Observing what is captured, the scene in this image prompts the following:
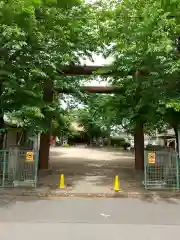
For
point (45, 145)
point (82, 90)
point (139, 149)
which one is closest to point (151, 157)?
point (139, 149)

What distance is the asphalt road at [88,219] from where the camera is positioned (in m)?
6.45

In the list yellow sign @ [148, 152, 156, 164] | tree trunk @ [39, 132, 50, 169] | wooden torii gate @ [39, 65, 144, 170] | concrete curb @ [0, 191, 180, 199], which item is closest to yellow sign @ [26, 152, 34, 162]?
concrete curb @ [0, 191, 180, 199]

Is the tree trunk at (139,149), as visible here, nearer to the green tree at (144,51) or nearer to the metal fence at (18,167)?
the green tree at (144,51)

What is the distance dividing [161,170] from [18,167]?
6192 mm

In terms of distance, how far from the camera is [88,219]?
7.89 metres

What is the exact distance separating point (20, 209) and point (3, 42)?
630cm

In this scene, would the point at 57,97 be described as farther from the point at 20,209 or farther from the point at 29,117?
the point at 20,209

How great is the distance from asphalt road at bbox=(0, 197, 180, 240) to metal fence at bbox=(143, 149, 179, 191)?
1.98 metres

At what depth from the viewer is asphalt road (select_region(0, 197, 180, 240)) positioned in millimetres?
6453

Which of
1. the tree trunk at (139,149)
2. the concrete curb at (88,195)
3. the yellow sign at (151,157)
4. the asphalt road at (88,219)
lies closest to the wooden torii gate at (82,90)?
the tree trunk at (139,149)

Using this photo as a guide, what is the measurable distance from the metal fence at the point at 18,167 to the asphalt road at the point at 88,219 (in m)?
2.26

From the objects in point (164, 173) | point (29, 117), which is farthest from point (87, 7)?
point (164, 173)

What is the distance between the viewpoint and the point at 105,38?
14516mm

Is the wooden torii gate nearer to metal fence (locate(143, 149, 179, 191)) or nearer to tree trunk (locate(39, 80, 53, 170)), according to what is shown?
tree trunk (locate(39, 80, 53, 170))
